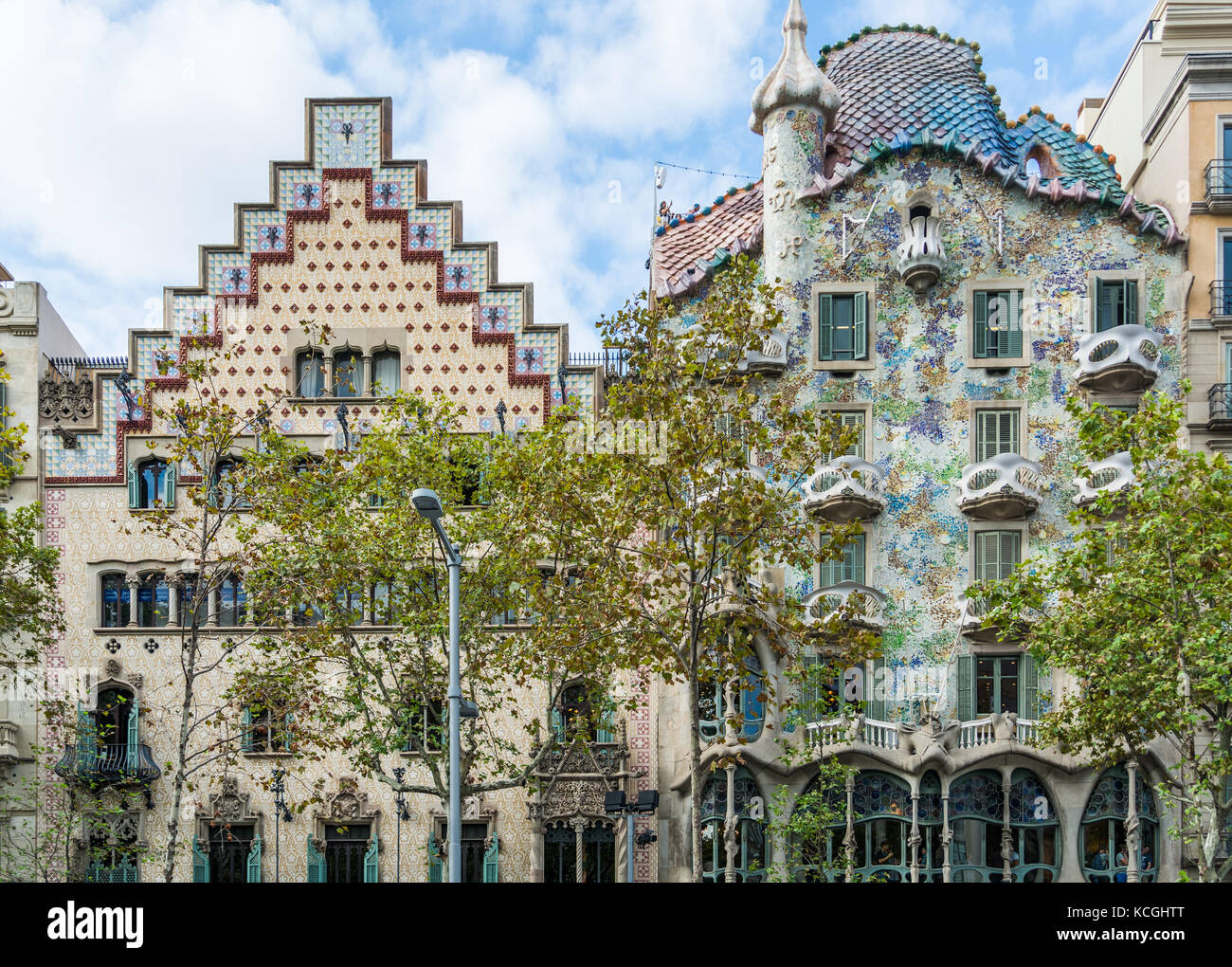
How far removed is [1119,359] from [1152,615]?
27.2ft

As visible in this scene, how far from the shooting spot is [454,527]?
1029 inches

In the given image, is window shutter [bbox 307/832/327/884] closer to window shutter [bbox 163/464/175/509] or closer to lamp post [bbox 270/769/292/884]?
lamp post [bbox 270/769/292/884]

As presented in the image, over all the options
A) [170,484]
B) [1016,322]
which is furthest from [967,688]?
[170,484]

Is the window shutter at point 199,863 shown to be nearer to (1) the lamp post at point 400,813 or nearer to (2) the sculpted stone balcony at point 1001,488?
(1) the lamp post at point 400,813

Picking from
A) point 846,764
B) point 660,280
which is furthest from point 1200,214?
point 846,764

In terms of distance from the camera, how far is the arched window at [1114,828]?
27.5m

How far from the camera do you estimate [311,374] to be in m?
31.7

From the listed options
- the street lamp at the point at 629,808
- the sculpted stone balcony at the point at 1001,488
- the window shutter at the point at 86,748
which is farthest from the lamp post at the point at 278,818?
the sculpted stone balcony at the point at 1001,488

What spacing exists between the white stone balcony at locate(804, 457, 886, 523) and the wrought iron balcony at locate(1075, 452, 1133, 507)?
4.33 metres

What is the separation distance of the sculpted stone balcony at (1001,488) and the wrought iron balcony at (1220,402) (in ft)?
12.9

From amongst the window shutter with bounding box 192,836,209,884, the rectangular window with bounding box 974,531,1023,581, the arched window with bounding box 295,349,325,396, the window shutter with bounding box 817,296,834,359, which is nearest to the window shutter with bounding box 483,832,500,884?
the window shutter with bounding box 192,836,209,884
